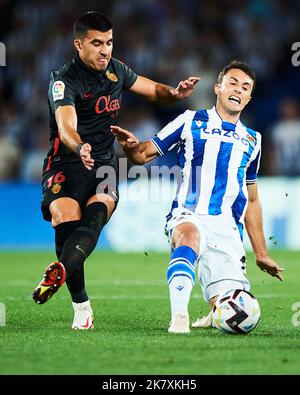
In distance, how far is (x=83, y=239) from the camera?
22.6 ft

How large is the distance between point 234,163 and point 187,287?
1.18 metres

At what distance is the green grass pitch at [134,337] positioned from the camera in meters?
5.32

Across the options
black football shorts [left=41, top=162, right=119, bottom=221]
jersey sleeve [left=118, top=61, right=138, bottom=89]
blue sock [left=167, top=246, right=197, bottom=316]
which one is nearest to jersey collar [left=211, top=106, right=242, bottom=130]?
jersey sleeve [left=118, top=61, right=138, bottom=89]

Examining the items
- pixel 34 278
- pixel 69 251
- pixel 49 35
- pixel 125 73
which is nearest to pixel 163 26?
pixel 49 35

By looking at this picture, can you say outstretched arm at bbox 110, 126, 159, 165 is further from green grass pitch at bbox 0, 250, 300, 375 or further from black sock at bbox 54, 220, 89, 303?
green grass pitch at bbox 0, 250, 300, 375

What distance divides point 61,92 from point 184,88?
1018 mm

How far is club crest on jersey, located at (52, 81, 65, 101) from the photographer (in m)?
7.14

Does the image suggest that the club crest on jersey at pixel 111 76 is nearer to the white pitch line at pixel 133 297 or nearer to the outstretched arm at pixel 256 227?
the outstretched arm at pixel 256 227

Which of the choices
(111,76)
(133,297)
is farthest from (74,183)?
(133,297)

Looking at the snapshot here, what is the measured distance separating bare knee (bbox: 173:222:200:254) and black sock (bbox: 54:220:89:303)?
2.41 feet

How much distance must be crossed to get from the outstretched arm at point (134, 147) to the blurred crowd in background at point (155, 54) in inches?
355

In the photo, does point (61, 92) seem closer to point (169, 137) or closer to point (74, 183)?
point (74, 183)

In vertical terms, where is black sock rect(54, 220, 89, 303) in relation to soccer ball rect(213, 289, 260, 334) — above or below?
above

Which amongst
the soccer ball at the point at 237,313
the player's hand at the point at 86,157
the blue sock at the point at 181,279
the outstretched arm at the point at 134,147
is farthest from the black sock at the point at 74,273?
the soccer ball at the point at 237,313
